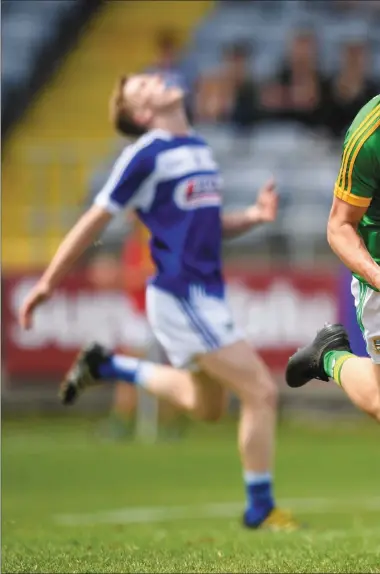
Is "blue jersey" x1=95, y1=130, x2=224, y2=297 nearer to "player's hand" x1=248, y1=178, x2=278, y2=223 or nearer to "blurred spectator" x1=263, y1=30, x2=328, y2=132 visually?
"player's hand" x1=248, y1=178, x2=278, y2=223

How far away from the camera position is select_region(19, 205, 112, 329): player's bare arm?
6.63 m

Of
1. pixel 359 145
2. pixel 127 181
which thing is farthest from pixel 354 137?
pixel 127 181

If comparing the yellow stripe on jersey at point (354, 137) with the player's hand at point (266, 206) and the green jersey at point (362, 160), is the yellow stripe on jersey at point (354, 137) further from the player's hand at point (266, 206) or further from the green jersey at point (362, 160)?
the player's hand at point (266, 206)

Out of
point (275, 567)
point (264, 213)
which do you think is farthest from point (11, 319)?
point (275, 567)

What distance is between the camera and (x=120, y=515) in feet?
26.9

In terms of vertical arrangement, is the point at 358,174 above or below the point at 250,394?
above

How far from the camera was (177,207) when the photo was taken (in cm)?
689

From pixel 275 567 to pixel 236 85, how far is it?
41.7 feet

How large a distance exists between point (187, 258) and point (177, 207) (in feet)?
0.90

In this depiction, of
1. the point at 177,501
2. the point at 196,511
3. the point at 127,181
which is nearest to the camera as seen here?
the point at 127,181

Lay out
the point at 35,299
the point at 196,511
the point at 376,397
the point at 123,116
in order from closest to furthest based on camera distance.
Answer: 1. the point at 376,397
2. the point at 35,299
3. the point at 123,116
4. the point at 196,511

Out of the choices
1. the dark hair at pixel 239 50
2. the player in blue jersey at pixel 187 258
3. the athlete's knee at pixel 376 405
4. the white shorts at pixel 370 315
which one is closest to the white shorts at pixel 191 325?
the player in blue jersey at pixel 187 258

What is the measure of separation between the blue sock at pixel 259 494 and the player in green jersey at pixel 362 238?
1.57 meters

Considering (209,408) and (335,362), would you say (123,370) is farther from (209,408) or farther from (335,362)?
(335,362)
